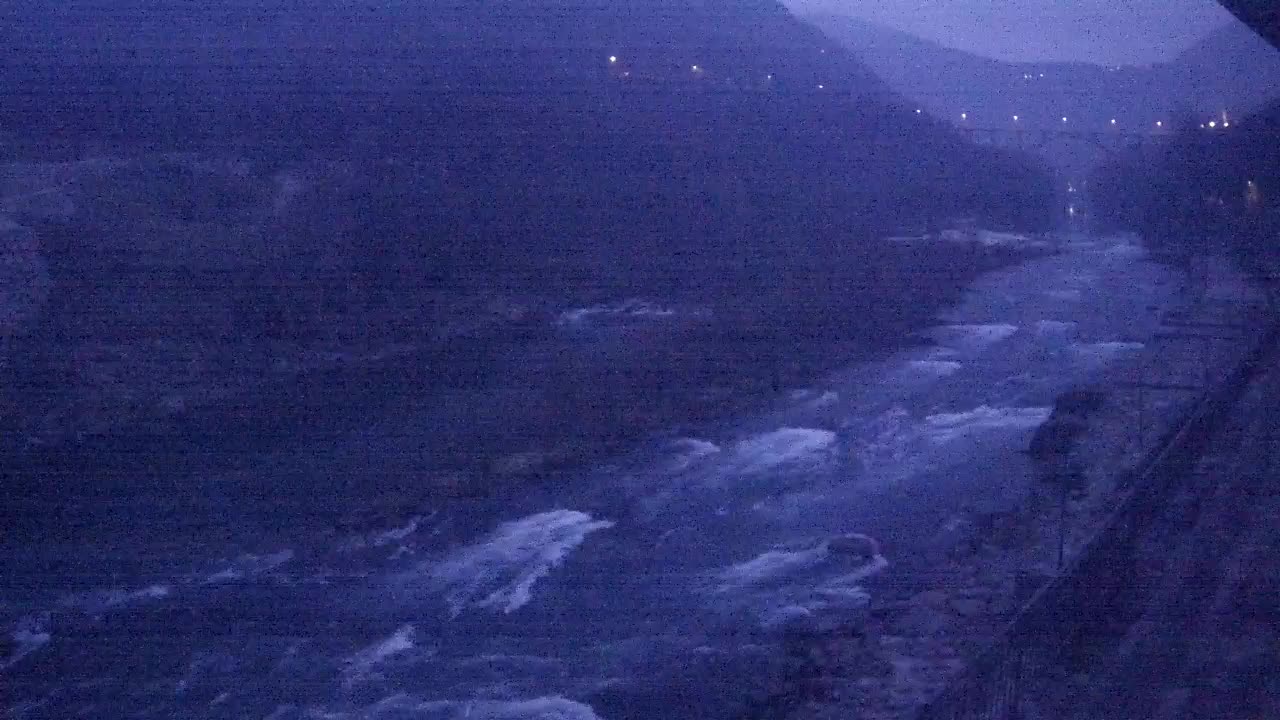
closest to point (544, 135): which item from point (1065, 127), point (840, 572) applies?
point (1065, 127)

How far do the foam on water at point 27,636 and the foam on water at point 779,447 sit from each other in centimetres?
233

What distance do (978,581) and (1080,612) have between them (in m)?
0.63

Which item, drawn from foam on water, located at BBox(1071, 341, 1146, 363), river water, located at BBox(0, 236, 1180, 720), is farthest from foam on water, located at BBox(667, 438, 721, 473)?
foam on water, located at BBox(1071, 341, 1146, 363)

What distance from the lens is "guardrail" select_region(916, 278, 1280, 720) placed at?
1.91m

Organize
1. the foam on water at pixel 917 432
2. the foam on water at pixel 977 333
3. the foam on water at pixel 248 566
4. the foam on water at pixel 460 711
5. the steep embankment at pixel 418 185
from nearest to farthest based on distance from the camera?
1. the foam on water at pixel 460 711
2. the foam on water at pixel 248 566
3. the foam on water at pixel 917 432
4. the steep embankment at pixel 418 185
5. the foam on water at pixel 977 333

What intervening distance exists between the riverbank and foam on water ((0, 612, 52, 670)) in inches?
74.1

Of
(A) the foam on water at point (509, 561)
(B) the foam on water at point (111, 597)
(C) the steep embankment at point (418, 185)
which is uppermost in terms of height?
(C) the steep embankment at point (418, 185)

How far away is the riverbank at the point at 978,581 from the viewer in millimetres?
2531

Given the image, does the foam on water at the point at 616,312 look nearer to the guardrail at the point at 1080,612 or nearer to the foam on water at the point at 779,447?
the foam on water at the point at 779,447

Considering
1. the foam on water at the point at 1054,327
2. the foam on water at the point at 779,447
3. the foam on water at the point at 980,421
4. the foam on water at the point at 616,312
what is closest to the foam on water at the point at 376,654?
the foam on water at the point at 779,447

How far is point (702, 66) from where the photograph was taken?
29.5 feet

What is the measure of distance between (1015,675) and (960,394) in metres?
3.57

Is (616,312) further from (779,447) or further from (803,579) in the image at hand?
(803,579)

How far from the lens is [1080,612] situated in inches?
97.1
